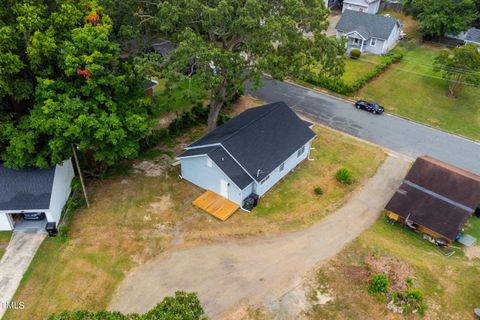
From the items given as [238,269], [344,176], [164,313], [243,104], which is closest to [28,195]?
[238,269]

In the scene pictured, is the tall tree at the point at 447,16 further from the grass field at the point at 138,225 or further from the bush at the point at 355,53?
the grass field at the point at 138,225

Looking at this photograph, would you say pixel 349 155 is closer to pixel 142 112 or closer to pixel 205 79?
pixel 205 79

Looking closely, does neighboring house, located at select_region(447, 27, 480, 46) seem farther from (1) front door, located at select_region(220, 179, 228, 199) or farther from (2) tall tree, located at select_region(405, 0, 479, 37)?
(1) front door, located at select_region(220, 179, 228, 199)

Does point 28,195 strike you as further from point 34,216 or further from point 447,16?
point 447,16

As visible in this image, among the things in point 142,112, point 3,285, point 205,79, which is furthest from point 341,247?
point 3,285

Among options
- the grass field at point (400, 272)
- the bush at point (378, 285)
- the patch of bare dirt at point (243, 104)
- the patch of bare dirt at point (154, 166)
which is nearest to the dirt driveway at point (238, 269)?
the grass field at point (400, 272)

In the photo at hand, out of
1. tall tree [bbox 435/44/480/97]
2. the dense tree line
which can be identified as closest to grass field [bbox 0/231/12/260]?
the dense tree line
